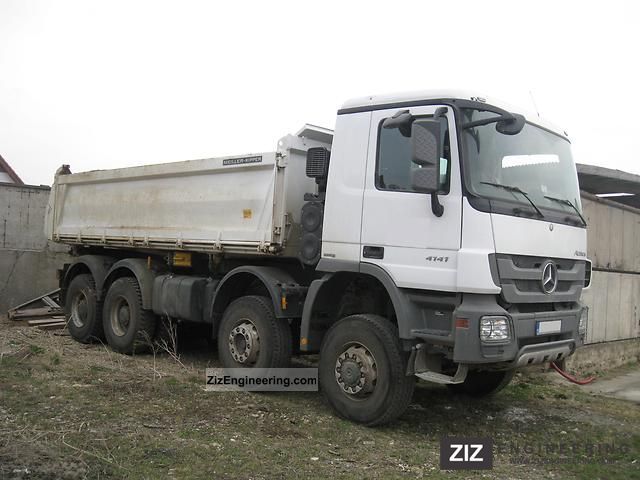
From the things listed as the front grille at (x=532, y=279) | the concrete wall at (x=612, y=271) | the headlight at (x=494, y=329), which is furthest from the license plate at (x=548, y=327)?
the concrete wall at (x=612, y=271)

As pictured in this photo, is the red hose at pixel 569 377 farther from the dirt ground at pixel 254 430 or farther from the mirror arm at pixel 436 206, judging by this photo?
the mirror arm at pixel 436 206

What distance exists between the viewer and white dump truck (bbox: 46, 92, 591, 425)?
5.18 m

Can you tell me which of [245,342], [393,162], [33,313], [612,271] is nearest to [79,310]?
[33,313]

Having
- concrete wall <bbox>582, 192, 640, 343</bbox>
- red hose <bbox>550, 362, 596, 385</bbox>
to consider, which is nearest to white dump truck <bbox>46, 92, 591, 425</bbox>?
red hose <bbox>550, 362, 596, 385</bbox>

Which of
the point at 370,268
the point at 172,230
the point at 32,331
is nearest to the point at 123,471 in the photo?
the point at 370,268

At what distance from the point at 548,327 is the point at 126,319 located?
5.86m

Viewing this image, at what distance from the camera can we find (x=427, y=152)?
5129mm

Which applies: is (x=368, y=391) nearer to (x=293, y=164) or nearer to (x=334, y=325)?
(x=334, y=325)

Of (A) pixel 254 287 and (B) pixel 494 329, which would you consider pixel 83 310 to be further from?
(B) pixel 494 329

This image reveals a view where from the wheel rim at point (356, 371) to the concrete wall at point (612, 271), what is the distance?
17.5ft

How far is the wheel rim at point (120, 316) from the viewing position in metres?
9.04

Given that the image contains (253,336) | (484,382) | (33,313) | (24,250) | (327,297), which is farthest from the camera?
(24,250)

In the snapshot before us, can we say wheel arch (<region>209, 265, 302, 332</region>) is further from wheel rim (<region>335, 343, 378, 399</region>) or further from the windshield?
the windshield

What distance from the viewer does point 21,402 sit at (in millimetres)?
5914
